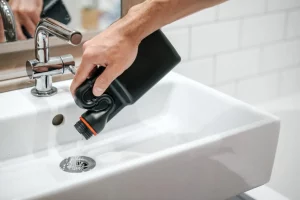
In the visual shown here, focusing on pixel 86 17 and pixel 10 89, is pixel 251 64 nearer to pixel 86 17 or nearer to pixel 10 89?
pixel 86 17

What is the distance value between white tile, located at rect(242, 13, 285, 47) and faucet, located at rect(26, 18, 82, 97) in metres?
0.61

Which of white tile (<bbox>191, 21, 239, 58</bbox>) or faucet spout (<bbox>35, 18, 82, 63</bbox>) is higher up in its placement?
white tile (<bbox>191, 21, 239, 58</bbox>)

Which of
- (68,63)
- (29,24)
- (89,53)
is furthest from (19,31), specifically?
(89,53)

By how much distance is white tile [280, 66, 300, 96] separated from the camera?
154cm

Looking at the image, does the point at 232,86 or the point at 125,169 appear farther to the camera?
the point at 232,86

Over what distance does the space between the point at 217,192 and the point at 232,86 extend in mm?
616

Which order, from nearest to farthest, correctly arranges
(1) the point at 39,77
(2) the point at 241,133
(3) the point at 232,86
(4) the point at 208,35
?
1. (2) the point at 241,133
2. (1) the point at 39,77
3. (4) the point at 208,35
4. (3) the point at 232,86

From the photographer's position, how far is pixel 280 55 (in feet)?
4.92

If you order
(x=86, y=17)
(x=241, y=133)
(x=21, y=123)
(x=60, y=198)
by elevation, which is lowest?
(x=60, y=198)

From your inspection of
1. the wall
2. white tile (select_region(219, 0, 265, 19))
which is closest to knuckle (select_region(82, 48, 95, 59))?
the wall

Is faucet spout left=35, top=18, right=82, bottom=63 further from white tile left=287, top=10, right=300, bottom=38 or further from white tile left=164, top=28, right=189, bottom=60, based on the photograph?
A: white tile left=287, top=10, right=300, bottom=38

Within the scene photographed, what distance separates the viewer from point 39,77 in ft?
3.23

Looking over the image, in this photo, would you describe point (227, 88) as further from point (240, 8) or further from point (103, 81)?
point (103, 81)

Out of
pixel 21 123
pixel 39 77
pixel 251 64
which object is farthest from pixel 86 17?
pixel 251 64
